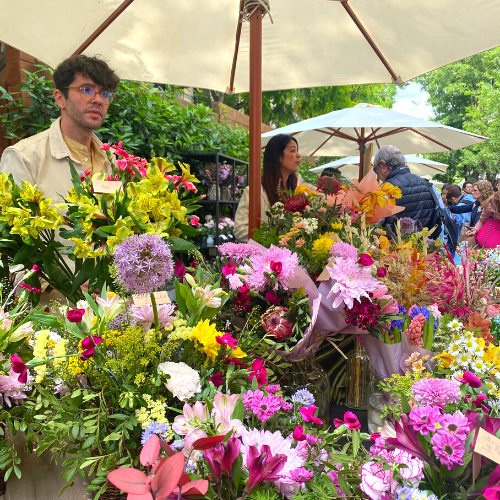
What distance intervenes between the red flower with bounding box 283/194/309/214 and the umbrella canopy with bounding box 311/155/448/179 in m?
6.55

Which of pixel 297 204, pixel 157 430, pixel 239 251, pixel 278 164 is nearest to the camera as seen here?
pixel 157 430

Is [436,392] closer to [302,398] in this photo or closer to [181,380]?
[302,398]

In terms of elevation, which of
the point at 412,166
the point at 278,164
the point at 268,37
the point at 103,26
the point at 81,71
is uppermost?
the point at 412,166

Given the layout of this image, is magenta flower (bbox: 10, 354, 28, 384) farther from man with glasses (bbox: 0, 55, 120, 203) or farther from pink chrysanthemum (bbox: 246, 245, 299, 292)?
man with glasses (bbox: 0, 55, 120, 203)

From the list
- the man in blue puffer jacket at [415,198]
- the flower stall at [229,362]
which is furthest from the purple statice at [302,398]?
the man in blue puffer jacket at [415,198]

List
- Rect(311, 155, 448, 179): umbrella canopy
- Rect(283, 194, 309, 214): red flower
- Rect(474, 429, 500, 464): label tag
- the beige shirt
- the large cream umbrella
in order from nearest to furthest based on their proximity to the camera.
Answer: Rect(474, 429, 500, 464): label tag
Rect(283, 194, 309, 214): red flower
the beige shirt
the large cream umbrella
Rect(311, 155, 448, 179): umbrella canopy

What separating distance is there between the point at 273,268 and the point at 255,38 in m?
1.15

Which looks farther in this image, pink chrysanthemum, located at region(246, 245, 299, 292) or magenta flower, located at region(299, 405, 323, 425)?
pink chrysanthemum, located at region(246, 245, 299, 292)

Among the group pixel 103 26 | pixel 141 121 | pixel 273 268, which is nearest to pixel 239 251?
pixel 273 268

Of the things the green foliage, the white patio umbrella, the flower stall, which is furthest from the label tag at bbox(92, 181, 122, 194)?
the white patio umbrella

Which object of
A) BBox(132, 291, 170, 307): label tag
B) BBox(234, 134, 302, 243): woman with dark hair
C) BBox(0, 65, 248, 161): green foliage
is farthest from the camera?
BBox(0, 65, 248, 161): green foliage

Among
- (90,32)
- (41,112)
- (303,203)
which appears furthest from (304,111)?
(303,203)

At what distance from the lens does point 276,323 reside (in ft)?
3.69

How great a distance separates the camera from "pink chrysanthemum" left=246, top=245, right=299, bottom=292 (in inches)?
44.4
